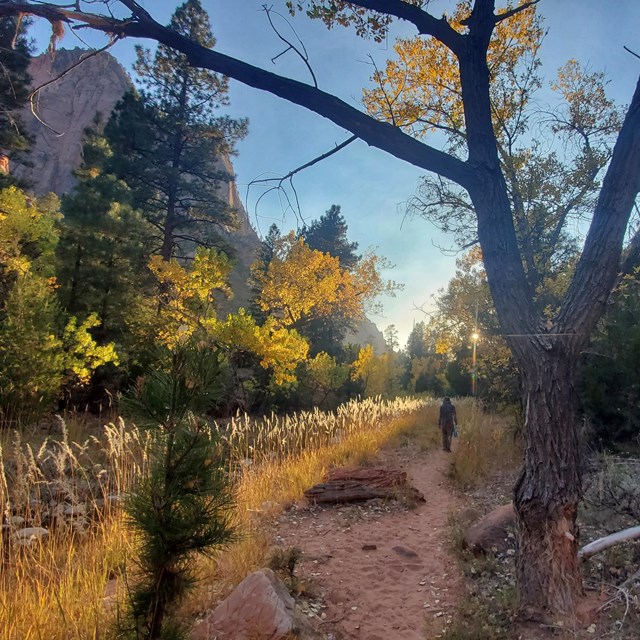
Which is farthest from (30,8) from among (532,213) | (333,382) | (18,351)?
(333,382)

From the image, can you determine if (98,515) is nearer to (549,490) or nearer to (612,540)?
(549,490)

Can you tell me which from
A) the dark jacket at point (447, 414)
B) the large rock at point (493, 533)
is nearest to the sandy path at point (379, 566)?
the large rock at point (493, 533)

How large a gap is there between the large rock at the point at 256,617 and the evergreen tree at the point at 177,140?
54.8ft

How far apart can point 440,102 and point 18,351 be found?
10.1 m

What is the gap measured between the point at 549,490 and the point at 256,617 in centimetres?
211

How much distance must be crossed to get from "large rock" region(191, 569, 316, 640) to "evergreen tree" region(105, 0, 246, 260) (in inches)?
657

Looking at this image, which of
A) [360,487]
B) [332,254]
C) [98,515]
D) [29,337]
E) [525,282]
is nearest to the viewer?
[525,282]

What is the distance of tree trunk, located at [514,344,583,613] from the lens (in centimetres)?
276

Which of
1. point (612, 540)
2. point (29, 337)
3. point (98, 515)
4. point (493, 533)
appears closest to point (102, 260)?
point (29, 337)

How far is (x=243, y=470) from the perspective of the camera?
5922 mm

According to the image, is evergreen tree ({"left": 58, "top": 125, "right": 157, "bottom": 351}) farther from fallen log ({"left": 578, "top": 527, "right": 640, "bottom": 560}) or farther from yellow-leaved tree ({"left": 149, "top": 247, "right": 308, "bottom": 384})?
fallen log ({"left": 578, "top": 527, "right": 640, "bottom": 560})

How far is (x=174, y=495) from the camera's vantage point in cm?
165

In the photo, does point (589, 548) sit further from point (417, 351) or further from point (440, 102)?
point (417, 351)

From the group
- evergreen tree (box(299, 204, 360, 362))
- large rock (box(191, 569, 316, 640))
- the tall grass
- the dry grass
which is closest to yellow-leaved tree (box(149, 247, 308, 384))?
the tall grass
